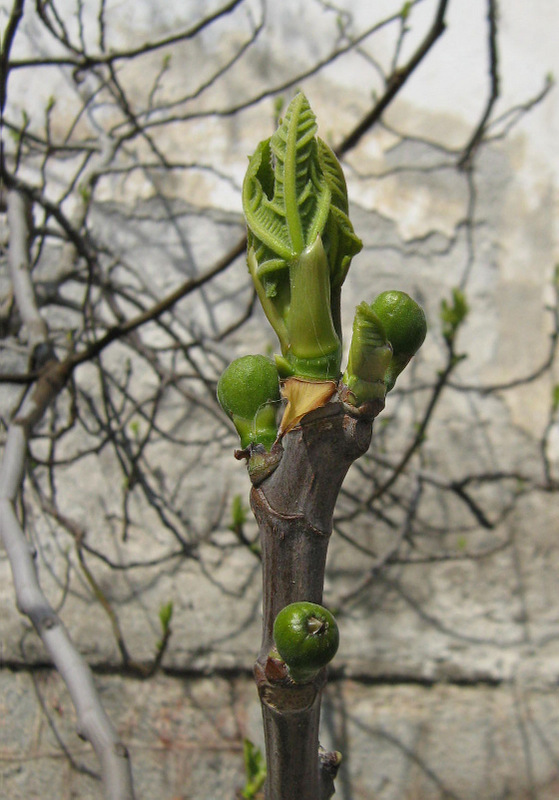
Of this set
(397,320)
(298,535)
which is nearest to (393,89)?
(397,320)

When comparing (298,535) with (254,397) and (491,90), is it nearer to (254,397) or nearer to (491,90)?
(254,397)

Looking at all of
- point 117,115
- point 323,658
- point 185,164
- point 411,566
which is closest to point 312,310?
point 323,658

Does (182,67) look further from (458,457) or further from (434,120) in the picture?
(458,457)

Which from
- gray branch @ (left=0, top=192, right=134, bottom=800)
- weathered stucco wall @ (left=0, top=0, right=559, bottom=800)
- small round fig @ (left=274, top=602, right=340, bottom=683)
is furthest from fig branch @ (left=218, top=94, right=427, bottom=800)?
weathered stucco wall @ (left=0, top=0, right=559, bottom=800)

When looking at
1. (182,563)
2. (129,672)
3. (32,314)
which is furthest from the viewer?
(182,563)

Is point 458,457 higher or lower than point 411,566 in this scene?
higher
